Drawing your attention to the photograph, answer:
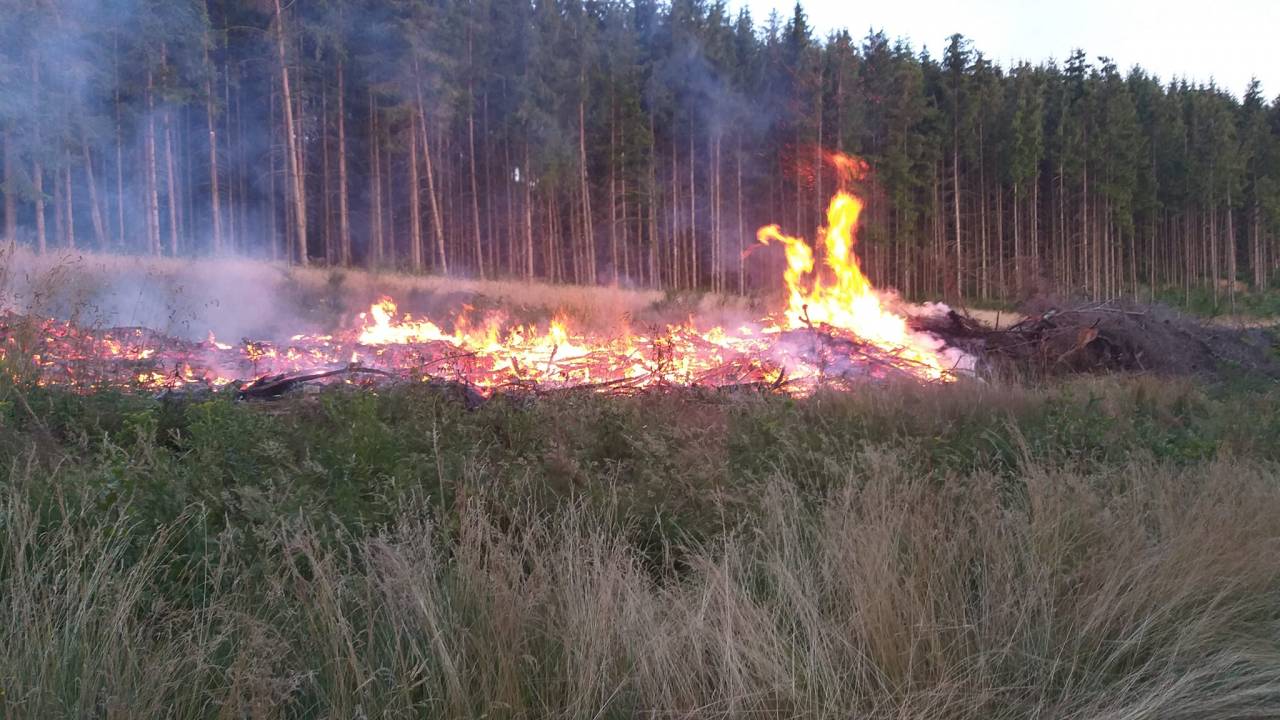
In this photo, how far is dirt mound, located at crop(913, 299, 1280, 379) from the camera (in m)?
10.2

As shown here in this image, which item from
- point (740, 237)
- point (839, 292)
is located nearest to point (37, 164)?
point (839, 292)

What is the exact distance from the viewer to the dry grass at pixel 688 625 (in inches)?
98.4

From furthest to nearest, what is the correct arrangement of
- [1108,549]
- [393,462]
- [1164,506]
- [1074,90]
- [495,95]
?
[1074,90], [495,95], [393,462], [1164,506], [1108,549]

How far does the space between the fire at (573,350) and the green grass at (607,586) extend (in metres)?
2.51

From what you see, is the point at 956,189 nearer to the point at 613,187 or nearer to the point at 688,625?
the point at 613,187

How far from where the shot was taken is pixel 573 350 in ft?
33.8

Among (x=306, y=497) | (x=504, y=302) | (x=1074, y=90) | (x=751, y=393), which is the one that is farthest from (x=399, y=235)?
(x=1074, y=90)

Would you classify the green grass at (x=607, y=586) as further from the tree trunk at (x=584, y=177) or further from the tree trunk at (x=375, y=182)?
the tree trunk at (x=584, y=177)

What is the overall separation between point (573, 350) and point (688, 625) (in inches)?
301

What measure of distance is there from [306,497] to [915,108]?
39.4m

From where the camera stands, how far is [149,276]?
40.6ft

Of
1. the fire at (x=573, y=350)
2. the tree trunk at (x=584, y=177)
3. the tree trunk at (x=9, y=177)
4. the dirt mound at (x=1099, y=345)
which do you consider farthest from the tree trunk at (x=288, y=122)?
the dirt mound at (x=1099, y=345)

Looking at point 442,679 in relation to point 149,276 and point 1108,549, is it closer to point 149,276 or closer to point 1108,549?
point 1108,549

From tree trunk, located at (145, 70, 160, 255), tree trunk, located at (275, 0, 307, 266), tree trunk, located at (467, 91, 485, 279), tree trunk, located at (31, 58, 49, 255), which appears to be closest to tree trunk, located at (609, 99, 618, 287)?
tree trunk, located at (467, 91, 485, 279)
